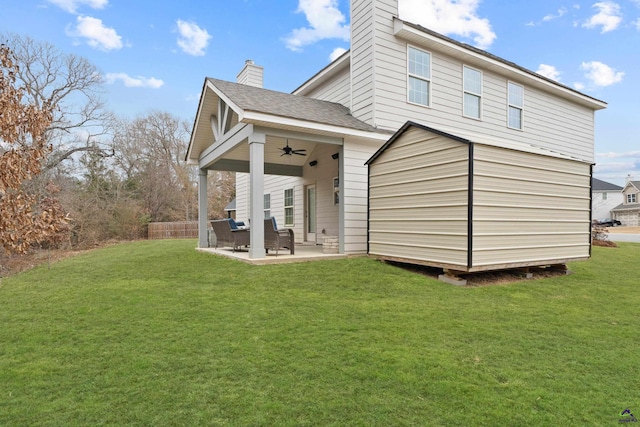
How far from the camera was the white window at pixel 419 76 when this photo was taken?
9.53m

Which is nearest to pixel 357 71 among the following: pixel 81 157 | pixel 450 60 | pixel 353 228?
pixel 450 60

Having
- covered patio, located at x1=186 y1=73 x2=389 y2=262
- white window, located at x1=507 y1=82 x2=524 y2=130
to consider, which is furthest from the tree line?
white window, located at x1=507 y1=82 x2=524 y2=130

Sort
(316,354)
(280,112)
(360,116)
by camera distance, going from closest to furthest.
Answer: (316,354)
(280,112)
(360,116)

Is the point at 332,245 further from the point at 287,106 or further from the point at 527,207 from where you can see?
the point at 527,207

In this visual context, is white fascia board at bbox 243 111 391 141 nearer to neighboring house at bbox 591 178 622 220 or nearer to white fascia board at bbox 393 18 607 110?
white fascia board at bbox 393 18 607 110

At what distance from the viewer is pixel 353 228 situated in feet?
28.0

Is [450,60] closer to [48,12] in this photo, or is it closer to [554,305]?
[554,305]

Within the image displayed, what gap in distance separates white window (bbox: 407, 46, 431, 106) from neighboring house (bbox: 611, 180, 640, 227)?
4258 centimetres

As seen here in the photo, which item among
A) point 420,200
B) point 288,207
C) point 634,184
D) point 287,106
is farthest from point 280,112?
point 634,184

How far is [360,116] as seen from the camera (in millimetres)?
9336

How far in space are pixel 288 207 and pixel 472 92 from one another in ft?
23.8

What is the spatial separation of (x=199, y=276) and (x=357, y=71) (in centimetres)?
658

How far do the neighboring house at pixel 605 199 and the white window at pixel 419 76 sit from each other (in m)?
43.8

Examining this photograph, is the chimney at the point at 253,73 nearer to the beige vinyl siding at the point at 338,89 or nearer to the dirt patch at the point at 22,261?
the beige vinyl siding at the point at 338,89
